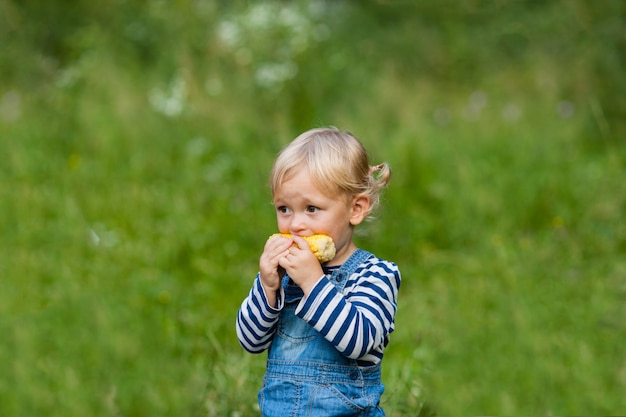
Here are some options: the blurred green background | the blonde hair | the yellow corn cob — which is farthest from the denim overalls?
the blurred green background

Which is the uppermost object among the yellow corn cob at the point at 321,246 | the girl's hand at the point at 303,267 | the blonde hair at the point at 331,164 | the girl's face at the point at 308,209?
the blonde hair at the point at 331,164

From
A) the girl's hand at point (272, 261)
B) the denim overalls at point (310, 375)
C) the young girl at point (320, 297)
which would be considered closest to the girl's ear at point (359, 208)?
the young girl at point (320, 297)

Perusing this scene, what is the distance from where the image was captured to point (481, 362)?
161 inches

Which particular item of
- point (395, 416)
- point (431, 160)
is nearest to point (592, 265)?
point (431, 160)

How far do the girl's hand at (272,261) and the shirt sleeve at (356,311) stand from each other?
107 mm

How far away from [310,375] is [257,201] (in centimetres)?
346

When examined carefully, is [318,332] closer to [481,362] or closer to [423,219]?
[481,362]

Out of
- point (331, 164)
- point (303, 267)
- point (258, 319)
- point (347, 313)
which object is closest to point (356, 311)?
point (347, 313)

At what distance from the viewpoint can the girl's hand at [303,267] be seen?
2.30m

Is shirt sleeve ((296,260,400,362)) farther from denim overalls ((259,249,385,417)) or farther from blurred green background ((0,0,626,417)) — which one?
blurred green background ((0,0,626,417))

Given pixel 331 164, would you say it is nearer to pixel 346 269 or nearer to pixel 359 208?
pixel 359 208

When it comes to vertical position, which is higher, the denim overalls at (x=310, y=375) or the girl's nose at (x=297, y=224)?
the girl's nose at (x=297, y=224)

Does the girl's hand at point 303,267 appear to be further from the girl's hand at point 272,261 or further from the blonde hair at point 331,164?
the blonde hair at point 331,164

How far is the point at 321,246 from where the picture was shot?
237cm
